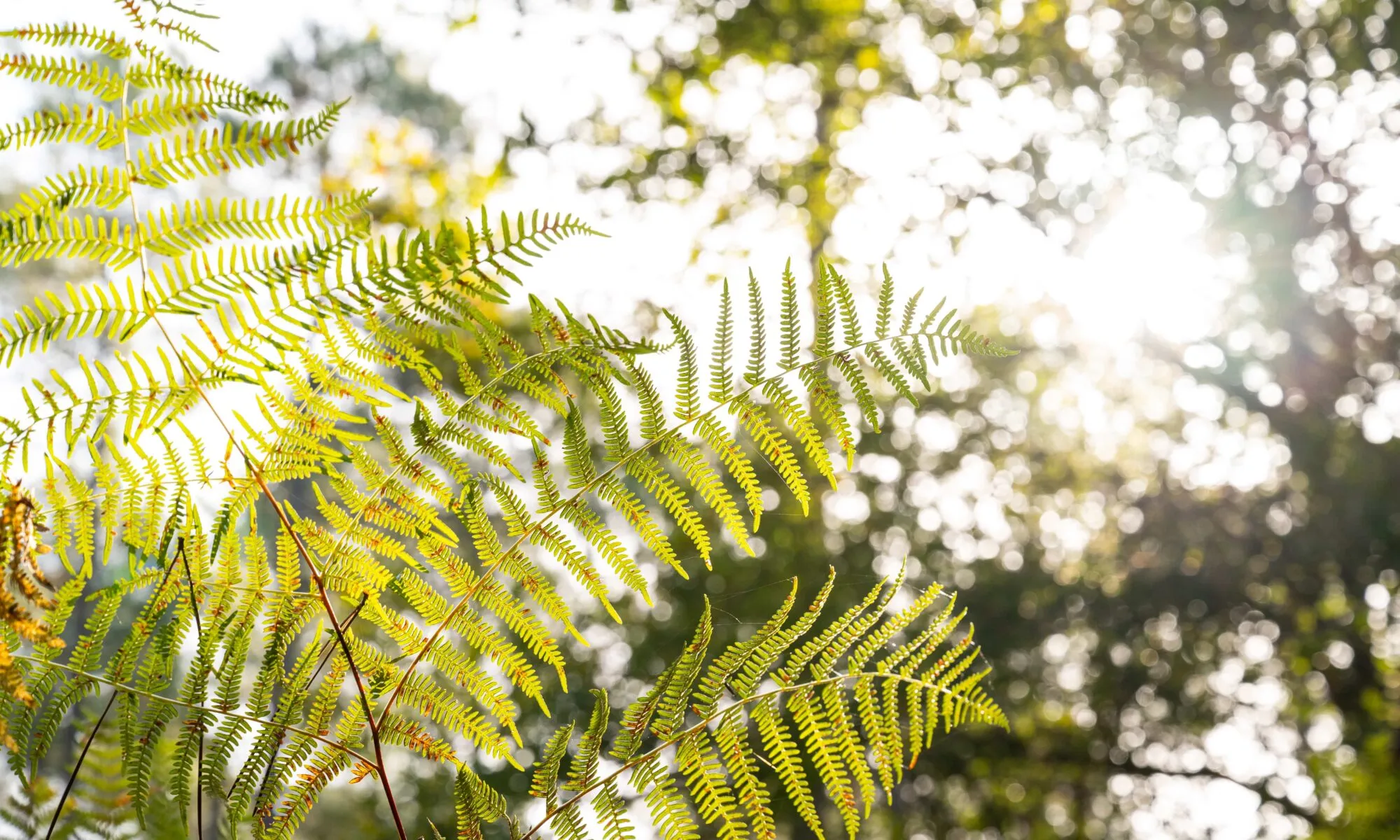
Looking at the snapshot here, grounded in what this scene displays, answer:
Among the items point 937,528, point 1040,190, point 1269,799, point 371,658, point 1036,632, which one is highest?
point 371,658

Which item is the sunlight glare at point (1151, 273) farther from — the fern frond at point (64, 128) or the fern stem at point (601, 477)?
the fern frond at point (64, 128)

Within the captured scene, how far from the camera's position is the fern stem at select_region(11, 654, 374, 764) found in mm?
607

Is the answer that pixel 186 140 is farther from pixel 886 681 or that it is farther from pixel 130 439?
pixel 886 681

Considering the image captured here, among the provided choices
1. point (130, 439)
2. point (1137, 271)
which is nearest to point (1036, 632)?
point (1137, 271)

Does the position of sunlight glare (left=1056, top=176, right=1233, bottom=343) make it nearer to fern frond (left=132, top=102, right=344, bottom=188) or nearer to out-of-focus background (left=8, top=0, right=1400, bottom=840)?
out-of-focus background (left=8, top=0, right=1400, bottom=840)

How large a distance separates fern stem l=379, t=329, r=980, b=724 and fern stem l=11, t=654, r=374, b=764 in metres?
0.03

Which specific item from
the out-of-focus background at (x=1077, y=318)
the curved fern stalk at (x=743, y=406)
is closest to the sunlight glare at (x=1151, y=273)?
the out-of-focus background at (x=1077, y=318)

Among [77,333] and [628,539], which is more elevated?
[77,333]

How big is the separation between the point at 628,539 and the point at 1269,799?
2.58 metres

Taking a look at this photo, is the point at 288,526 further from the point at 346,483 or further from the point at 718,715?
the point at 718,715

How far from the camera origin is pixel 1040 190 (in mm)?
3570

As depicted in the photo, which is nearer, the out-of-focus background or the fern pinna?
the fern pinna

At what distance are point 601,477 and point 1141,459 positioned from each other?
3691 mm

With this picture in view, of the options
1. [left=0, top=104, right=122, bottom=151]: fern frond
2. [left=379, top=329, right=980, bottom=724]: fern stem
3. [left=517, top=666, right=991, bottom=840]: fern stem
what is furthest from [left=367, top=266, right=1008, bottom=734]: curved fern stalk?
[left=0, top=104, right=122, bottom=151]: fern frond
